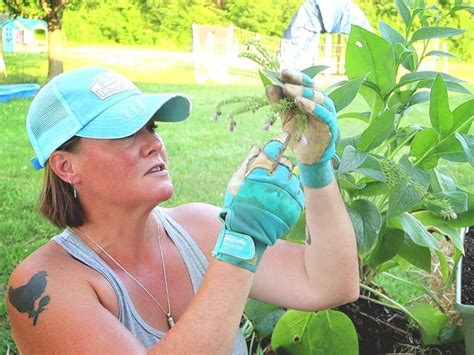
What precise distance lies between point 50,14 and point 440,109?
890 cm

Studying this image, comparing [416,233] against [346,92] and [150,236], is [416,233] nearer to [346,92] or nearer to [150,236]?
[346,92]

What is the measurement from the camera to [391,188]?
69.7 inches

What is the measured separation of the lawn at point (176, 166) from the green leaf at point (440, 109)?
59cm

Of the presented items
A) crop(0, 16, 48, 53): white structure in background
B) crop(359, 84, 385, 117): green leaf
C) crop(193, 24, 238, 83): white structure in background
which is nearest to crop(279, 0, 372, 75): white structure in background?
crop(193, 24, 238, 83): white structure in background

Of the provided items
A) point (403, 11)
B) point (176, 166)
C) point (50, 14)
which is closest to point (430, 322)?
point (403, 11)

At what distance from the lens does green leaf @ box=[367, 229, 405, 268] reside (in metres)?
1.95

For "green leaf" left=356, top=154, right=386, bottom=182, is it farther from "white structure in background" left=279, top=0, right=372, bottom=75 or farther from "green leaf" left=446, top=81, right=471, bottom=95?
"white structure in background" left=279, top=0, right=372, bottom=75

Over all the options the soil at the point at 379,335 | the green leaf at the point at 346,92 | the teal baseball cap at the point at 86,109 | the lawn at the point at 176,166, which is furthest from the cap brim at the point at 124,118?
the lawn at the point at 176,166

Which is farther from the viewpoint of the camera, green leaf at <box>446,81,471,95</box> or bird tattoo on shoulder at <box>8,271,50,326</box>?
green leaf at <box>446,81,471,95</box>

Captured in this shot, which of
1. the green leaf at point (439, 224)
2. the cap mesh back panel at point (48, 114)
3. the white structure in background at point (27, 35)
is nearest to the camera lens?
the cap mesh back panel at point (48, 114)

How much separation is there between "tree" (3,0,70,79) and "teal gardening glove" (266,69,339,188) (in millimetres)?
8697

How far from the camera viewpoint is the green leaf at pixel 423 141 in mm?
1890

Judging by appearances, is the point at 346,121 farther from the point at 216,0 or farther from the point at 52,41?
the point at 216,0

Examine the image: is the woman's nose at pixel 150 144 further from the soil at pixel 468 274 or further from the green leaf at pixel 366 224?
the soil at pixel 468 274
